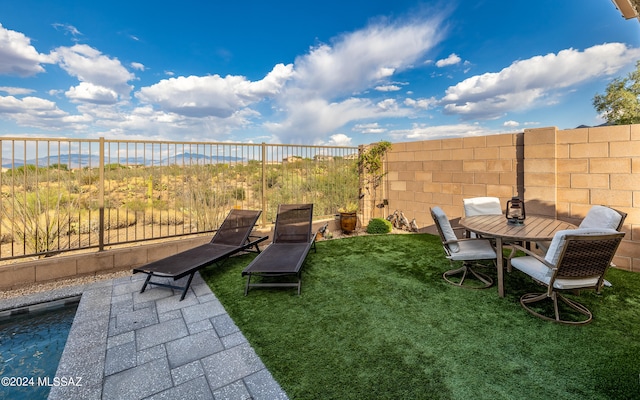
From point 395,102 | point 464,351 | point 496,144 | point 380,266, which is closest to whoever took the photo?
point 464,351

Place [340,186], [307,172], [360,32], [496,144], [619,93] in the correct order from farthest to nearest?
1. [619,93]
2. [360,32]
3. [340,186]
4. [307,172]
5. [496,144]

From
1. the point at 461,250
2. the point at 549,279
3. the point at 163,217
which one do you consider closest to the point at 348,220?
the point at 461,250

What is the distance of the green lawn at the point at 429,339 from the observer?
6.12ft

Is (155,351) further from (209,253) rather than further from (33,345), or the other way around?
(209,253)

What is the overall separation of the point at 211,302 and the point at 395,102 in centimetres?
1204

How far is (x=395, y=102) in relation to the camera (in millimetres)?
12438

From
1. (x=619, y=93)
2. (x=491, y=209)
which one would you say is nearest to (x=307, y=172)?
(x=491, y=209)

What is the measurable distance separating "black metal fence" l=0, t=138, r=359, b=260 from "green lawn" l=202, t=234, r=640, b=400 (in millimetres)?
2080

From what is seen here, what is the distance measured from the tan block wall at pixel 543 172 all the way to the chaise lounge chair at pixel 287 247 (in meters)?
3.65

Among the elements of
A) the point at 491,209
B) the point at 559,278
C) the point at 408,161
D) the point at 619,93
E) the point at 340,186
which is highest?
the point at 619,93

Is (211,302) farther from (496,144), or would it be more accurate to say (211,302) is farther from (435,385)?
(496,144)

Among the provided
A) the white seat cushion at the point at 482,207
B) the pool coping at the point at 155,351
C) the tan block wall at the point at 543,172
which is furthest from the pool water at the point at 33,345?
the tan block wall at the point at 543,172

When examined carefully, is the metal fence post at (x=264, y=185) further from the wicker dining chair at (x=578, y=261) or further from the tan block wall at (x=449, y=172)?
the wicker dining chair at (x=578, y=261)

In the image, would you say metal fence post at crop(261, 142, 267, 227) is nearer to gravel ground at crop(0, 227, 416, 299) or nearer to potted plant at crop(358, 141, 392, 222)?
gravel ground at crop(0, 227, 416, 299)
